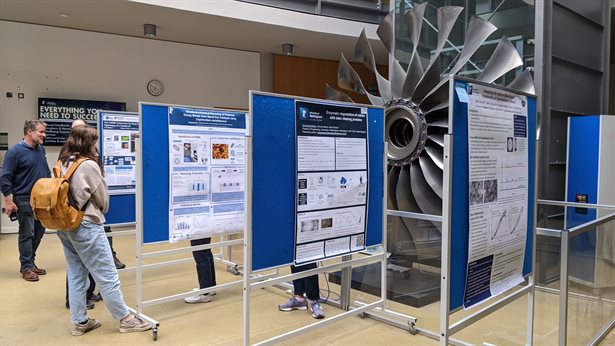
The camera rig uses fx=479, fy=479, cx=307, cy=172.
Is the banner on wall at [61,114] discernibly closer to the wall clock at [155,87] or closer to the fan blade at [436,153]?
the wall clock at [155,87]

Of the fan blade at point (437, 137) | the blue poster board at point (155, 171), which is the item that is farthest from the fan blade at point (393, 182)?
the blue poster board at point (155, 171)

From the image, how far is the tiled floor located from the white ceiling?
406 centimetres

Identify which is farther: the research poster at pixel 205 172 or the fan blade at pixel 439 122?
the research poster at pixel 205 172

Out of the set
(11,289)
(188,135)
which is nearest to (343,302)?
(188,135)

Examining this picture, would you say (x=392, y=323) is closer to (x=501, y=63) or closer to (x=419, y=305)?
(x=419, y=305)

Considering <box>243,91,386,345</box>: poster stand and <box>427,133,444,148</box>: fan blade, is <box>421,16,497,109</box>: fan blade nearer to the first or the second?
<box>427,133,444,148</box>: fan blade

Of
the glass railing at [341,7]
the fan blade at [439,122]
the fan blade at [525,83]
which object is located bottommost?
the fan blade at [439,122]

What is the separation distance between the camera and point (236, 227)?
4125mm

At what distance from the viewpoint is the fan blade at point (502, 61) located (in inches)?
138

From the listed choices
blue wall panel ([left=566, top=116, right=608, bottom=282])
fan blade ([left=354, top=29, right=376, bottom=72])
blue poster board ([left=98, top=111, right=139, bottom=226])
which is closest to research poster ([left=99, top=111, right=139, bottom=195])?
blue poster board ([left=98, top=111, right=139, bottom=226])

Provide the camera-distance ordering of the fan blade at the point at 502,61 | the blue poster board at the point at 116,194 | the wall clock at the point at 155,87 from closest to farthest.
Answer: the fan blade at the point at 502,61 → the blue poster board at the point at 116,194 → the wall clock at the point at 155,87

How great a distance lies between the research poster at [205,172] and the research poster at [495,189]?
1997 millimetres

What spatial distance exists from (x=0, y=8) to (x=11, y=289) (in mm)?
4450

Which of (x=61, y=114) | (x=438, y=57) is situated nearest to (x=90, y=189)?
(x=438, y=57)
